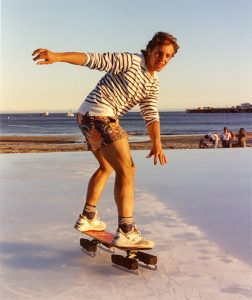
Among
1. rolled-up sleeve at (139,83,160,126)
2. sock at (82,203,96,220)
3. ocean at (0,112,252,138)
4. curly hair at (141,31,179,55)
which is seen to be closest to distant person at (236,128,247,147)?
rolled-up sleeve at (139,83,160,126)

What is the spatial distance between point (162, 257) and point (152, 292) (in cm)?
51

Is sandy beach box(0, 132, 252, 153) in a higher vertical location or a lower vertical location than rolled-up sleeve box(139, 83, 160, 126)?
lower

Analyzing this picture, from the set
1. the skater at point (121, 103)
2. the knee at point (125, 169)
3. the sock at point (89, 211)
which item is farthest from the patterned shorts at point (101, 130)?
the sock at point (89, 211)

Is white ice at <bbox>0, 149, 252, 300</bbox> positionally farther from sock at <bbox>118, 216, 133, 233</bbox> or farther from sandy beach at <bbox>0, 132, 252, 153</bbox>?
sandy beach at <bbox>0, 132, 252, 153</bbox>

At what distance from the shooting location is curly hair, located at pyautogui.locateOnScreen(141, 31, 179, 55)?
2.53 m

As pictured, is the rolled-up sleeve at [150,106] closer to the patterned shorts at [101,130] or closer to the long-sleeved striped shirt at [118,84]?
the long-sleeved striped shirt at [118,84]

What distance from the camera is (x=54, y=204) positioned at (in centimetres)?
414

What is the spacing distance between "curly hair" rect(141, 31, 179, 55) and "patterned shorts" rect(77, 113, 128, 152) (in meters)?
0.45

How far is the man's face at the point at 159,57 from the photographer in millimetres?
2521

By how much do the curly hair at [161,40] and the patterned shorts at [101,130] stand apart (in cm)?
45

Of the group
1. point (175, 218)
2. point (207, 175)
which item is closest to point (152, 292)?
point (175, 218)

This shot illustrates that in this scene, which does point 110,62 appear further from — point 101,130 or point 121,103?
point 101,130

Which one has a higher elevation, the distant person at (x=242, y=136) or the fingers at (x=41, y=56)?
the fingers at (x=41, y=56)

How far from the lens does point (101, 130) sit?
2.54 metres
